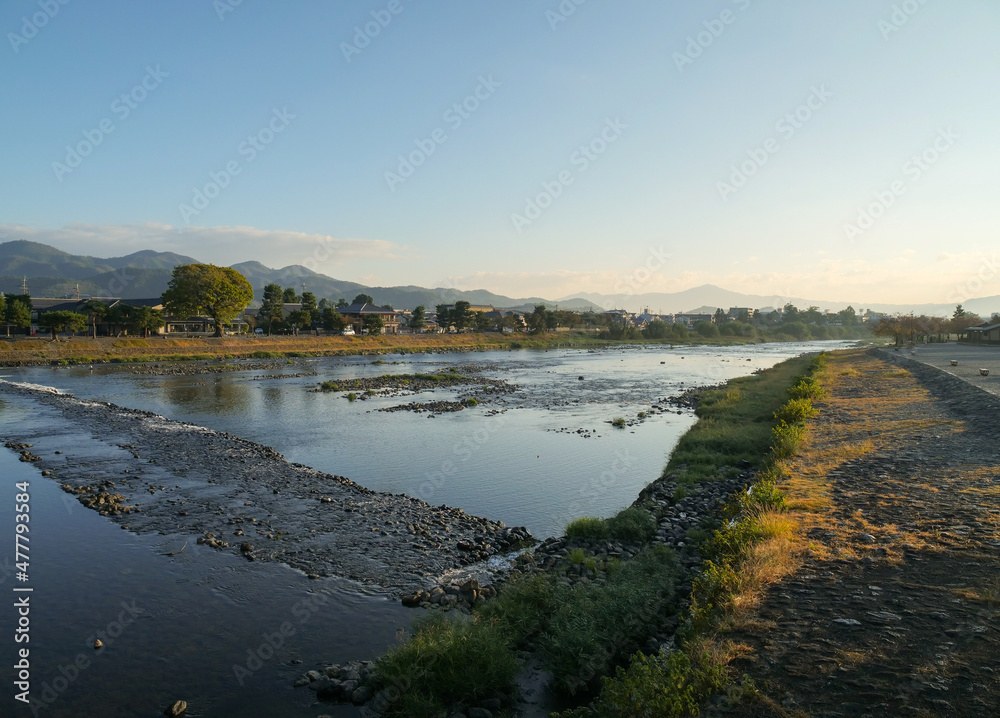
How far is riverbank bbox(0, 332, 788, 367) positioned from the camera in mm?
55375

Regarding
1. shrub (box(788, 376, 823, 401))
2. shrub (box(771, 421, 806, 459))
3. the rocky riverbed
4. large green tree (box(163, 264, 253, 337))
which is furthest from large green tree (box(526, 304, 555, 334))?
the rocky riverbed

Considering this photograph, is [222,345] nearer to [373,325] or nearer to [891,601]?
[373,325]

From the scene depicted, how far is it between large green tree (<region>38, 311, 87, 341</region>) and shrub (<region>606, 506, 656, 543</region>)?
72932mm

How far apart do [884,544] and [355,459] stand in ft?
49.3

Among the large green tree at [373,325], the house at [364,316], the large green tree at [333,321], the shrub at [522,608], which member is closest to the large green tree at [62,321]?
the large green tree at [333,321]

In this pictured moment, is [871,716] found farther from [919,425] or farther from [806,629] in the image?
[919,425]

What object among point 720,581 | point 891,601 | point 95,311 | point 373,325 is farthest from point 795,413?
point 373,325

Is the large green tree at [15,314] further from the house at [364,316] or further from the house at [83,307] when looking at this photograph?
the house at [364,316]

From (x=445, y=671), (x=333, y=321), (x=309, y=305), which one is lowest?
(x=445, y=671)

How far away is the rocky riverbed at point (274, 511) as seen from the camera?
1070 centimetres

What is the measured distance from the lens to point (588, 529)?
11164 mm

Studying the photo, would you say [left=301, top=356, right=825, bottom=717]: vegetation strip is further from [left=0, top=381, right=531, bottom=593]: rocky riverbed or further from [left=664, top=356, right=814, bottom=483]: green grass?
[left=664, top=356, right=814, bottom=483]: green grass

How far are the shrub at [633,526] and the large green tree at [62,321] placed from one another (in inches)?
2871
